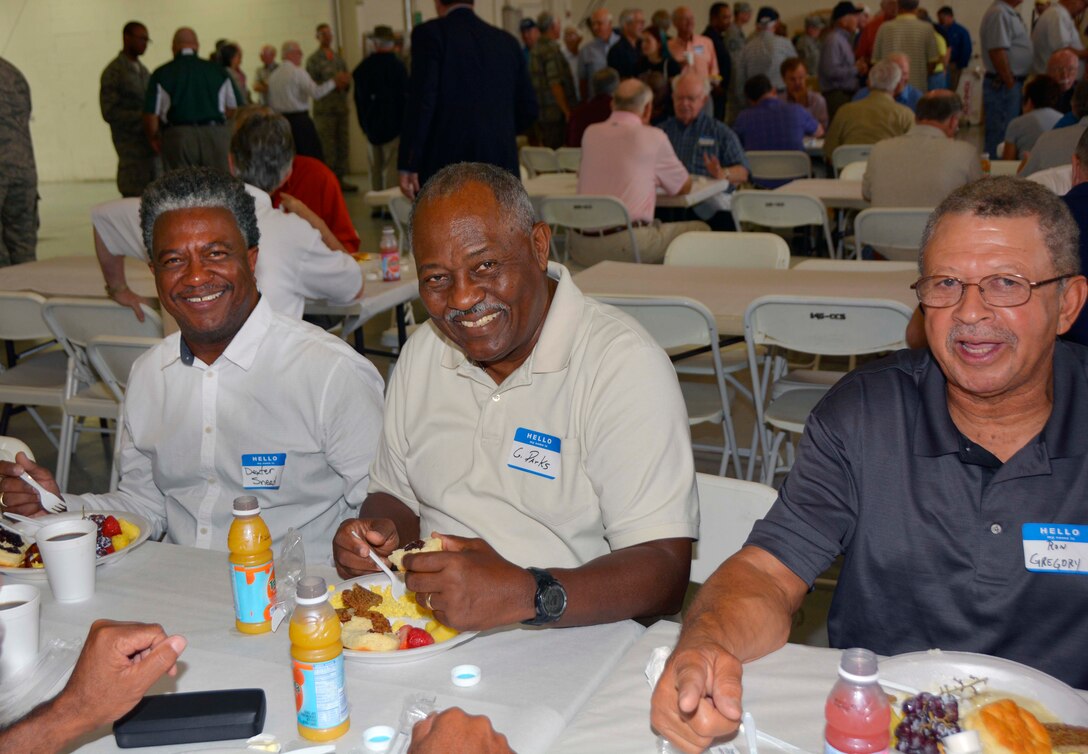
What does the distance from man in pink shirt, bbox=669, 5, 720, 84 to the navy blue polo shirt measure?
864 cm

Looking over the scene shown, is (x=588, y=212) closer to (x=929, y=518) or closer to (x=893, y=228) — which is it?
(x=893, y=228)

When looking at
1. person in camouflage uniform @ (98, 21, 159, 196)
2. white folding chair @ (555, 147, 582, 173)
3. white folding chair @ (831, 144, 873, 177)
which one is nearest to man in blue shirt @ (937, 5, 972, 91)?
white folding chair @ (831, 144, 873, 177)

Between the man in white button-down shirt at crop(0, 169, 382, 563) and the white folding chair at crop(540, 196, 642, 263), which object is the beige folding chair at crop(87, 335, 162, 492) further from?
the white folding chair at crop(540, 196, 642, 263)

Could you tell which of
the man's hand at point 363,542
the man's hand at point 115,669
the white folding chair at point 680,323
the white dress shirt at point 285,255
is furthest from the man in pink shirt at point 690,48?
the man's hand at point 115,669

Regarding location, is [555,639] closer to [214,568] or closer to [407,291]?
[214,568]

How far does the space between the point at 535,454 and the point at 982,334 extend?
0.79 meters

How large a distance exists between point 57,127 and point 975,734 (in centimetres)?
1452

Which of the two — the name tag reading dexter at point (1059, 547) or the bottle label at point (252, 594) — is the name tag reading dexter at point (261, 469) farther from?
the name tag reading dexter at point (1059, 547)

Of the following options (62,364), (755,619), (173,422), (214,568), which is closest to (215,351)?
(173,422)

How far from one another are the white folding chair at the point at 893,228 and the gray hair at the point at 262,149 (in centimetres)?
269

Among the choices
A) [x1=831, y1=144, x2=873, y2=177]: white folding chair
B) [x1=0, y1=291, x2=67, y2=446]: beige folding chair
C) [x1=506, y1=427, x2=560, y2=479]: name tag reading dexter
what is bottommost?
[x1=0, y1=291, x2=67, y2=446]: beige folding chair

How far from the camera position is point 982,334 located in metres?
1.62

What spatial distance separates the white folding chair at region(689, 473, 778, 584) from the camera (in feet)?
6.44

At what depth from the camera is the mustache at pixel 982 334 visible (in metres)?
1.61
